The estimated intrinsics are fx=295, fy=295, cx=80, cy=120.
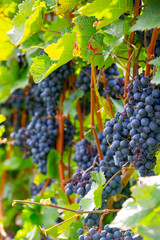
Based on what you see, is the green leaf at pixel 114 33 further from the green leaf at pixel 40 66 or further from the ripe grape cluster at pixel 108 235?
the ripe grape cluster at pixel 108 235

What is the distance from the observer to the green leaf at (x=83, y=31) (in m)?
0.87

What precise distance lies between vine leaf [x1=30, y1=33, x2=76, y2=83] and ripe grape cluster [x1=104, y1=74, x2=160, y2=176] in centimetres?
23

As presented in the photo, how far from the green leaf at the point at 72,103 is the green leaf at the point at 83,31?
493 millimetres

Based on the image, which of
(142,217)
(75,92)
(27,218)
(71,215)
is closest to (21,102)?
(75,92)

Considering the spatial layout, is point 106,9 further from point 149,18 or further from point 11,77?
point 11,77

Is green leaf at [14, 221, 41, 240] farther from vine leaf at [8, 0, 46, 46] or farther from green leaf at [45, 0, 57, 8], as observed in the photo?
green leaf at [45, 0, 57, 8]

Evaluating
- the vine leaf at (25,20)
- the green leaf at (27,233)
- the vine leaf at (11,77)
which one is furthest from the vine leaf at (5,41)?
the green leaf at (27,233)

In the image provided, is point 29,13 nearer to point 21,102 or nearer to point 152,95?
point 152,95

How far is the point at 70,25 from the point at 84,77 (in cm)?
25

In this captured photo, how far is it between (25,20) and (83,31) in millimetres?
253

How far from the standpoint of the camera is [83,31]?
0.88 metres

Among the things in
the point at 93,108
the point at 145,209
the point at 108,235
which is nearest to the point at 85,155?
the point at 93,108

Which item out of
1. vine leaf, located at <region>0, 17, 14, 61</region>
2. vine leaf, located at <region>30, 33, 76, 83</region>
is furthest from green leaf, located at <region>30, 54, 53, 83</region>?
vine leaf, located at <region>0, 17, 14, 61</region>

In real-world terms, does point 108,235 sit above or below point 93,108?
below
